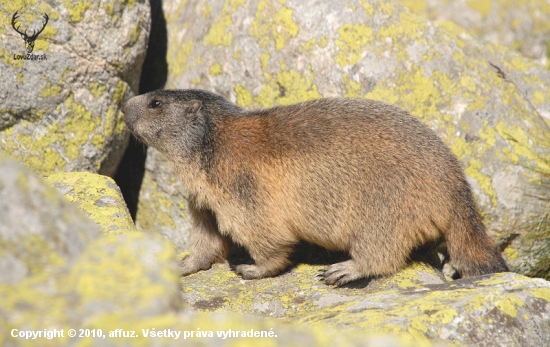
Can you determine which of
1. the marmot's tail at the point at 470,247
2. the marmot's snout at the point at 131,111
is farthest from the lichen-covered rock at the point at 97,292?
the marmot's snout at the point at 131,111

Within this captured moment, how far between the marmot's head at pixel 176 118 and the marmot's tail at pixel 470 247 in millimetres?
3182

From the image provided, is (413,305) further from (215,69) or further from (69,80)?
(69,80)

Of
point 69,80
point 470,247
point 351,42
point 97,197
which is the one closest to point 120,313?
point 97,197

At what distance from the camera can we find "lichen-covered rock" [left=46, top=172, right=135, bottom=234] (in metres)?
6.82

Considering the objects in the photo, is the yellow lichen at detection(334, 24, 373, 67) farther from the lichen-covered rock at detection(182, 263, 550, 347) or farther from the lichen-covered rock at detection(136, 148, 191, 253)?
the lichen-covered rock at detection(182, 263, 550, 347)

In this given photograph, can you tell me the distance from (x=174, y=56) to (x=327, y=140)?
12.8ft

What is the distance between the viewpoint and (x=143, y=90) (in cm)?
995

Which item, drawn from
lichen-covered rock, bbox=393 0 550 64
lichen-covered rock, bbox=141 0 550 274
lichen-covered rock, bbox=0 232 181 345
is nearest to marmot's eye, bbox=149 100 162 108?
lichen-covered rock, bbox=141 0 550 274

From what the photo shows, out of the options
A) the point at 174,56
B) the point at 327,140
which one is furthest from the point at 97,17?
the point at 327,140

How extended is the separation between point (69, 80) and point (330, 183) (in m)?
4.22

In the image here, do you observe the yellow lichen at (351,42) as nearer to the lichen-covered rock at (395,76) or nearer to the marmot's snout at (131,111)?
the lichen-covered rock at (395,76)

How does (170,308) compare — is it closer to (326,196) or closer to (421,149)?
(326,196)

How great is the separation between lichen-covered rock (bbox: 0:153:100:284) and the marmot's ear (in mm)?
3931

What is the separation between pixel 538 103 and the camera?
9.55m
